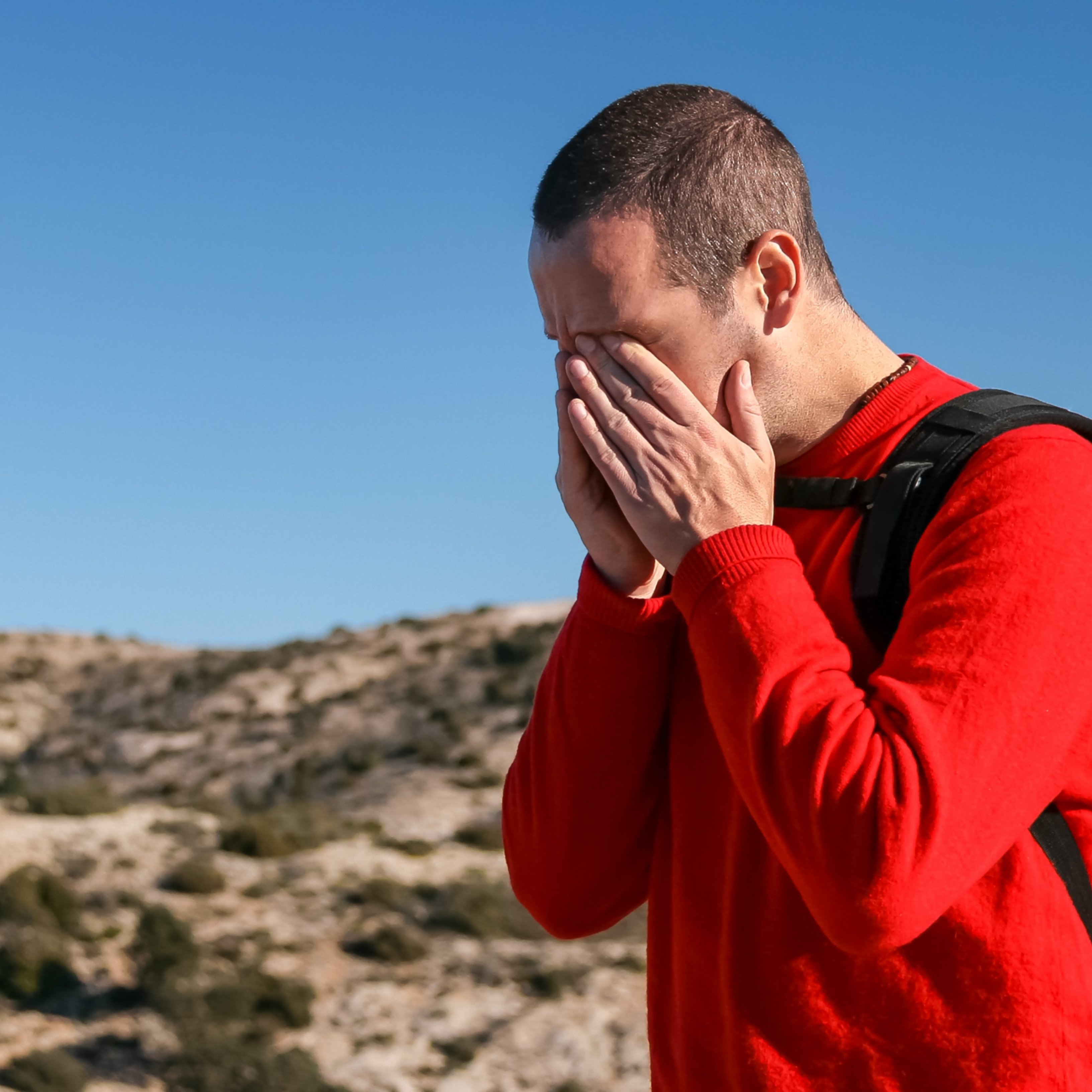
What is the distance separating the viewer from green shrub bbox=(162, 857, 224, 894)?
1462 cm

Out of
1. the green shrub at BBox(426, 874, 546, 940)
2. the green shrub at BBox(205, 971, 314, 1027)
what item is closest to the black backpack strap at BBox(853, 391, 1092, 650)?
the green shrub at BBox(205, 971, 314, 1027)

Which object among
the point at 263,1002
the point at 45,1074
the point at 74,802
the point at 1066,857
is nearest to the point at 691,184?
the point at 1066,857

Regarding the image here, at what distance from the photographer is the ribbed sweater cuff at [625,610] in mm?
2461

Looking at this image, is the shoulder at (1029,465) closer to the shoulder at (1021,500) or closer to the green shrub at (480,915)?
the shoulder at (1021,500)

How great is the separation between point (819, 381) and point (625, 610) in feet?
1.97

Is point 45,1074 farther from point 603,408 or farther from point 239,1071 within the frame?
point 603,408

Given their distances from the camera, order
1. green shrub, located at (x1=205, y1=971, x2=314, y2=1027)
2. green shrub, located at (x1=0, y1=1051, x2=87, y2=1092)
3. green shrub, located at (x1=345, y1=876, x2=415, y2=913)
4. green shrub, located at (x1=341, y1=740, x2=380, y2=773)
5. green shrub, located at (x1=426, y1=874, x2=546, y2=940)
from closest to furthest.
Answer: green shrub, located at (x1=0, y1=1051, x2=87, y2=1092), green shrub, located at (x1=205, y1=971, x2=314, y2=1027), green shrub, located at (x1=426, y1=874, x2=546, y2=940), green shrub, located at (x1=345, y1=876, x2=415, y2=913), green shrub, located at (x1=341, y1=740, x2=380, y2=773)

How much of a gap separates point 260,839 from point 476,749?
10409 mm

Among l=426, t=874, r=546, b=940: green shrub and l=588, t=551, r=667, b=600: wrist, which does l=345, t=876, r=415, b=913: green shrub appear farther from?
l=588, t=551, r=667, b=600: wrist

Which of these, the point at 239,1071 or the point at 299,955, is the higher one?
the point at 299,955

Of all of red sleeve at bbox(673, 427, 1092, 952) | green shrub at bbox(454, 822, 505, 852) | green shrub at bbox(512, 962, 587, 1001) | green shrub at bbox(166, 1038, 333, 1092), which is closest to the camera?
red sleeve at bbox(673, 427, 1092, 952)

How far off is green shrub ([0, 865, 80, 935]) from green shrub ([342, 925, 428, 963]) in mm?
2977

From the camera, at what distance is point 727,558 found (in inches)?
82.5

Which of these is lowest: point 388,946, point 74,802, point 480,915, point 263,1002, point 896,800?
point 263,1002
